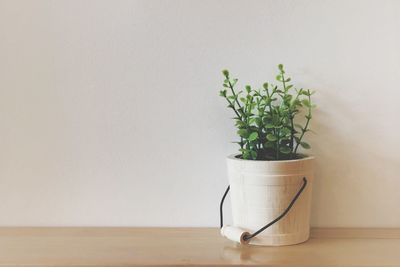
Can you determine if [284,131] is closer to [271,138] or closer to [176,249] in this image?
[271,138]

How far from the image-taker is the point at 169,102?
3.16 feet

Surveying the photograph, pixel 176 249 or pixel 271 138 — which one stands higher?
pixel 271 138

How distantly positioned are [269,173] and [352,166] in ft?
0.78

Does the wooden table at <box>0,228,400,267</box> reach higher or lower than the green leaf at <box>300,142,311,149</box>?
lower

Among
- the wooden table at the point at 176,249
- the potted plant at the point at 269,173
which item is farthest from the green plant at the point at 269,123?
the wooden table at the point at 176,249

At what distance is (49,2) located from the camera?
3.18 feet

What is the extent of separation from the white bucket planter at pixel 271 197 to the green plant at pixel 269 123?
0.14 ft

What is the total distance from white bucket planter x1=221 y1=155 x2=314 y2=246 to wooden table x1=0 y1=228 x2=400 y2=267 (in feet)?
0.09

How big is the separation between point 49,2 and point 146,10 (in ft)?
0.73

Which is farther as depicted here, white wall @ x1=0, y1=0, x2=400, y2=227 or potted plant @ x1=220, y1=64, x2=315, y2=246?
white wall @ x1=0, y1=0, x2=400, y2=227

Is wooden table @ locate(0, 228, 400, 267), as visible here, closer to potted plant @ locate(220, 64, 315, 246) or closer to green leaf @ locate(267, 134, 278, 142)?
potted plant @ locate(220, 64, 315, 246)

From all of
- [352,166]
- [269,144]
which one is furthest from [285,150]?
[352,166]

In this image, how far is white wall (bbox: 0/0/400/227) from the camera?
0.94m

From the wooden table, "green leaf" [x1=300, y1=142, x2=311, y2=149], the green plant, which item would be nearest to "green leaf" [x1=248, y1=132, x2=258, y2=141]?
the green plant
